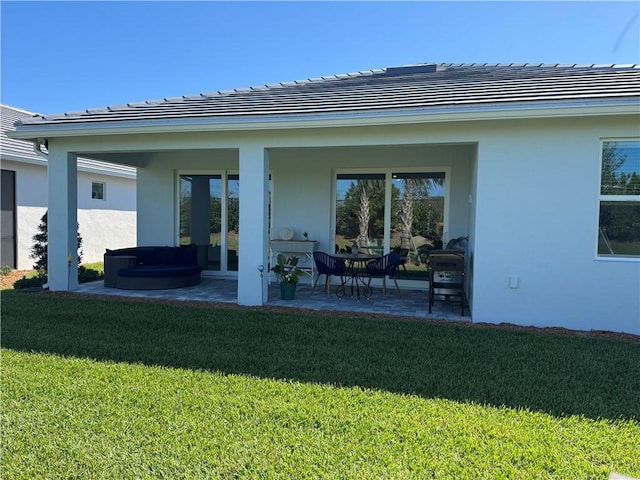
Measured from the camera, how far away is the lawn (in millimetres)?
2689

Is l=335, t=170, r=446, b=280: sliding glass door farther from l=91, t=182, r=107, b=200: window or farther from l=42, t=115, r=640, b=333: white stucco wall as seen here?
l=91, t=182, r=107, b=200: window

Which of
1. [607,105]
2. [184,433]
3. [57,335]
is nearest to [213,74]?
[57,335]

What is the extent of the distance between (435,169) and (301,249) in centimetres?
368

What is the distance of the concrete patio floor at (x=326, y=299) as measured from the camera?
705 centimetres

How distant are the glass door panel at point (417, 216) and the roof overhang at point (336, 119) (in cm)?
332

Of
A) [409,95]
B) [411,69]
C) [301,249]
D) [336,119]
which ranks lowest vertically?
[301,249]

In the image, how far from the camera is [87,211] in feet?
48.0

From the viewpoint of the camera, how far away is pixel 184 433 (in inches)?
119

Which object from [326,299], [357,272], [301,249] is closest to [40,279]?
[301,249]

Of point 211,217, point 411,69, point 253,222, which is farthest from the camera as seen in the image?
point 211,217

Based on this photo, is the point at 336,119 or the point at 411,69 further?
the point at 411,69

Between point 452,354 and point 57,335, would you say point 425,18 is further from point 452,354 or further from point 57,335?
point 57,335

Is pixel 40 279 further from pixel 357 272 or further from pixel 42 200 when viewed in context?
pixel 357 272

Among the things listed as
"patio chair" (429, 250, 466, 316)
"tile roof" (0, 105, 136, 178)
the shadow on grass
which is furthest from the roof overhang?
the shadow on grass
